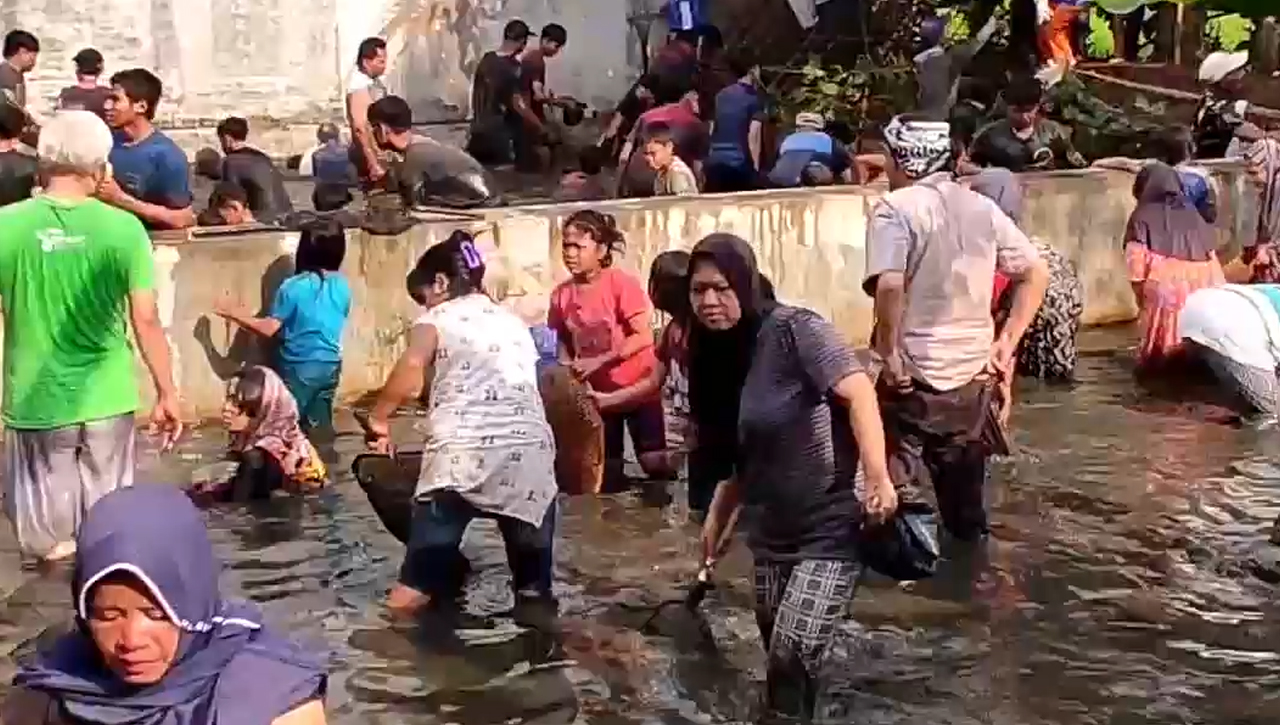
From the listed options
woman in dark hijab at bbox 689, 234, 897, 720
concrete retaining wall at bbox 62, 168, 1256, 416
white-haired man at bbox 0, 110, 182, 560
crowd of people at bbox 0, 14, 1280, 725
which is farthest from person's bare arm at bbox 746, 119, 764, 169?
woman in dark hijab at bbox 689, 234, 897, 720

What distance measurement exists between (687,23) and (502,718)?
664 inches

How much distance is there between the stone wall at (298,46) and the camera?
20.3m

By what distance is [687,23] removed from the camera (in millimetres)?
22875

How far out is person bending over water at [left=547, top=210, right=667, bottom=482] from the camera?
9.65 m

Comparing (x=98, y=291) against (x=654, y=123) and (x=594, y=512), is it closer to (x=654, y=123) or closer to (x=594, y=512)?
(x=594, y=512)

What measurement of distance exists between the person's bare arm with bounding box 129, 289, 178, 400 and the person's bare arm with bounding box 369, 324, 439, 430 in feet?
2.55

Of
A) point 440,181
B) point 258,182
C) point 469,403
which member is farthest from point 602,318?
point 258,182

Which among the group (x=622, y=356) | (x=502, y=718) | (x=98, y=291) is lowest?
(x=502, y=718)

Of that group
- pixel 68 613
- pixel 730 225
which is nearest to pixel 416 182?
pixel 730 225

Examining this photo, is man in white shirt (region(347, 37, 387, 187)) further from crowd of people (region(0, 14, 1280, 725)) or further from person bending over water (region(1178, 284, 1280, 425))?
person bending over water (region(1178, 284, 1280, 425))

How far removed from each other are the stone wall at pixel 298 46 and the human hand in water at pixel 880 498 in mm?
15797

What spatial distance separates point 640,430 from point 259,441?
1.91m

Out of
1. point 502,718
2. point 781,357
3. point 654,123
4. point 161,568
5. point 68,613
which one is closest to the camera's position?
point 161,568

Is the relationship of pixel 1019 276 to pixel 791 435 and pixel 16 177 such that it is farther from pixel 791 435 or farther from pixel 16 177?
pixel 16 177
